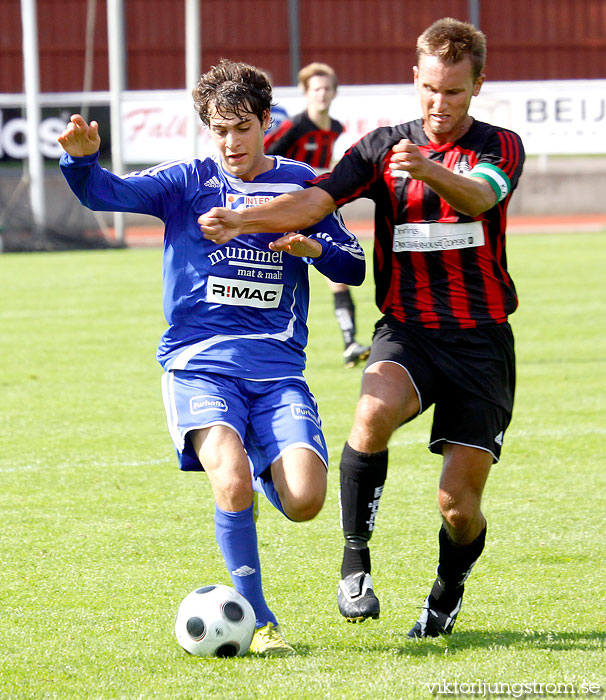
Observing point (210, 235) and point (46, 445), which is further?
point (46, 445)

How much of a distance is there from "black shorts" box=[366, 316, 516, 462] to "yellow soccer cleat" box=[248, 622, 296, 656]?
2.76 ft

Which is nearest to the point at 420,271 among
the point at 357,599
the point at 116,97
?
the point at 357,599

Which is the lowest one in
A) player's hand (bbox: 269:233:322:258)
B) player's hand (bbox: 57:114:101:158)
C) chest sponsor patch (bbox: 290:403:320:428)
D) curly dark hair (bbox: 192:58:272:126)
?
chest sponsor patch (bbox: 290:403:320:428)

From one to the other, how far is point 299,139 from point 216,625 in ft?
22.5

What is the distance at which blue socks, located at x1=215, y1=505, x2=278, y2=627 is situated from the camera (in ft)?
12.4

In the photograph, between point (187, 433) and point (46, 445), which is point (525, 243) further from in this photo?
point (187, 433)

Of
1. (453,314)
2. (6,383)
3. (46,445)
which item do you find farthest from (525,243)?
(453,314)

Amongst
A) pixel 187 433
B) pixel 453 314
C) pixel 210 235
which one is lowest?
pixel 187 433

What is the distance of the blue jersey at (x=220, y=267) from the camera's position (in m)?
4.10

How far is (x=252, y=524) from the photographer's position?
Result: 3.84m

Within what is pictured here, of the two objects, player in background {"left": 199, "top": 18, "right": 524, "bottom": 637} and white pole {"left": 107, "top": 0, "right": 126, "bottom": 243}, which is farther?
white pole {"left": 107, "top": 0, "right": 126, "bottom": 243}

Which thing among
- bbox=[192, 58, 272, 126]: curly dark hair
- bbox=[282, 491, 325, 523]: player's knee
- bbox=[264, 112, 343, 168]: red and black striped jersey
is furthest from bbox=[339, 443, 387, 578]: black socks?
bbox=[264, 112, 343, 168]: red and black striped jersey

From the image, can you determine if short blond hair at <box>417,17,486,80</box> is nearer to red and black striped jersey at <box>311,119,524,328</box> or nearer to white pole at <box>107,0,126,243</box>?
red and black striped jersey at <box>311,119,524,328</box>

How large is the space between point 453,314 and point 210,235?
0.92m
